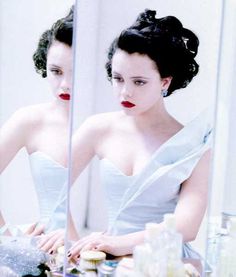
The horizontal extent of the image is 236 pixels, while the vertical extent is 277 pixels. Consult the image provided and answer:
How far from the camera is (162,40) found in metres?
0.87

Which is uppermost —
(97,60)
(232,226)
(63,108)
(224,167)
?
(97,60)

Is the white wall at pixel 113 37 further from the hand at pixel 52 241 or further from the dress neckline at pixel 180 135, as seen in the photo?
the hand at pixel 52 241

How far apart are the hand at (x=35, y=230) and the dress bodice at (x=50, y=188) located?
0.01m

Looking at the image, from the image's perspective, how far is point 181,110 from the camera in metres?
0.88

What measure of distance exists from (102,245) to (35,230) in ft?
0.61

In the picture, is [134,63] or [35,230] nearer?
[134,63]

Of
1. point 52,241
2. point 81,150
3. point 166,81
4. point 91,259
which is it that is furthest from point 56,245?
point 166,81

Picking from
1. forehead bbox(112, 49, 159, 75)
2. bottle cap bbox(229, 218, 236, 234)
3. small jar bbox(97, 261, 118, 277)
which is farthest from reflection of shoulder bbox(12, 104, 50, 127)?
bottle cap bbox(229, 218, 236, 234)

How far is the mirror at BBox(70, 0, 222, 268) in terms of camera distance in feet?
2.83

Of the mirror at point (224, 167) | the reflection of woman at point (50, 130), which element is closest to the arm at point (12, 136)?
the reflection of woman at point (50, 130)

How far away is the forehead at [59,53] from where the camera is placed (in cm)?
94

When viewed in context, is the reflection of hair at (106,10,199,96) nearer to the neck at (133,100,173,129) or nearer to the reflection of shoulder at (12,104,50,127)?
the neck at (133,100,173,129)

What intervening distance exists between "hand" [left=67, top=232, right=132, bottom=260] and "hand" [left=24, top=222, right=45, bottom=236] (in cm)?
11

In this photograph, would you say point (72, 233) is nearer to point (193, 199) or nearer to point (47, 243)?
point (47, 243)
